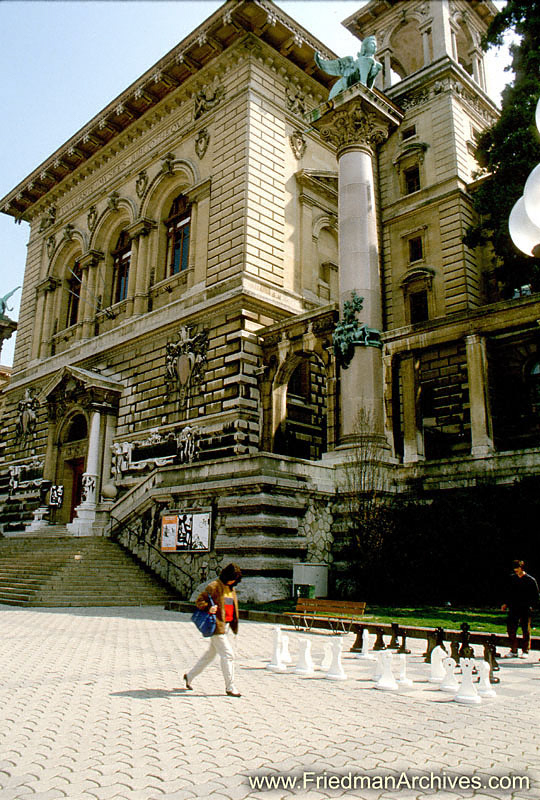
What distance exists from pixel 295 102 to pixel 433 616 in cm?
2418

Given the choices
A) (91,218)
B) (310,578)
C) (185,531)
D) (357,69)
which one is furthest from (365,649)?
(91,218)

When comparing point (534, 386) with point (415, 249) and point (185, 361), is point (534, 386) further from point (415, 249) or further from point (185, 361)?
point (185, 361)

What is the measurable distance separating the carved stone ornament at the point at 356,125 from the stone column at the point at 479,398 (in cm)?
842

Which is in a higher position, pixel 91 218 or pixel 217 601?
pixel 91 218

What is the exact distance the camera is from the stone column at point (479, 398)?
60.2 ft

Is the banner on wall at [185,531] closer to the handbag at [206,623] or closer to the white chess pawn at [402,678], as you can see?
the white chess pawn at [402,678]

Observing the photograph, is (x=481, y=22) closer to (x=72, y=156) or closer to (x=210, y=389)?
(x=72, y=156)

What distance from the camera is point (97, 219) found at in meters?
34.4

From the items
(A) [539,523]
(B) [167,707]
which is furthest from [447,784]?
(A) [539,523]

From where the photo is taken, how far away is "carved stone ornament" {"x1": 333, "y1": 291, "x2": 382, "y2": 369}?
20.0 metres

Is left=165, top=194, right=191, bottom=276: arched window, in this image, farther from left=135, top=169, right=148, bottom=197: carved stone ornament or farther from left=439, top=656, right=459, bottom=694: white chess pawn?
left=439, top=656, right=459, bottom=694: white chess pawn

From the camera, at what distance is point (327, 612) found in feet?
40.3

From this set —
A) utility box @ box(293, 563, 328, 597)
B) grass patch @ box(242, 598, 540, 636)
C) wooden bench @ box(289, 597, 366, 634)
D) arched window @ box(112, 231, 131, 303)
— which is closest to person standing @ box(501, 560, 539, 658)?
grass patch @ box(242, 598, 540, 636)

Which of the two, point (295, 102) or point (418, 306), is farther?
point (418, 306)
